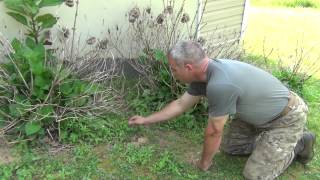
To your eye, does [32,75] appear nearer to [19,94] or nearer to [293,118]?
[19,94]

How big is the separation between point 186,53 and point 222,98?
1.40 ft

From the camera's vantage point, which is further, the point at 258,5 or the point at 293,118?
the point at 258,5

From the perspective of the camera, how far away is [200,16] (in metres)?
5.75

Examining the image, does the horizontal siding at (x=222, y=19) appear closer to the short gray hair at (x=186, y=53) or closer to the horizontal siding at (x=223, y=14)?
the horizontal siding at (x=223, y=14)

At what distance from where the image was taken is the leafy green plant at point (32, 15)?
4461mm

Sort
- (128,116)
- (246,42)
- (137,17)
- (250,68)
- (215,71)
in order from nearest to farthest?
1. (215,71)
2. (250,68)
3. (128,116)
4. (137,17)
5. (246,42)

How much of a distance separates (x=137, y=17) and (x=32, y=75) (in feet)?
4.98

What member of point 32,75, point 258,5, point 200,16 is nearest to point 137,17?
point 200,16

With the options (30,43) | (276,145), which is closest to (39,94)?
(30,43)

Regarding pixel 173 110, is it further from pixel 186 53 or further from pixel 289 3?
pixel 289 3

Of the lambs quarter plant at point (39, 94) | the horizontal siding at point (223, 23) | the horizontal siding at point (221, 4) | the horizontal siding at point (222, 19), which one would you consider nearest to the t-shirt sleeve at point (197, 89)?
the lambs quarter plant at point (39, 94)

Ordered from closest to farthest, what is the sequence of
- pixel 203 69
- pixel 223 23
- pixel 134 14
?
pixel 203 69, pixel 134 14, pixel 223 23

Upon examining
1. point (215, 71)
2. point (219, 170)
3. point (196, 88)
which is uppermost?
point (215, 71)

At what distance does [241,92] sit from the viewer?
3.64 m
